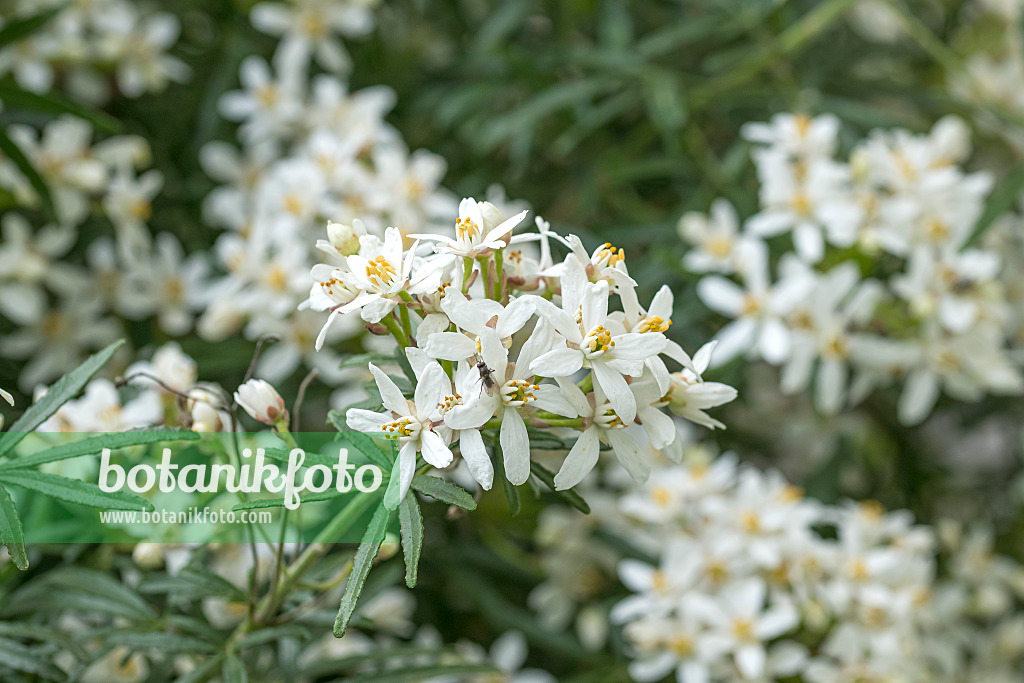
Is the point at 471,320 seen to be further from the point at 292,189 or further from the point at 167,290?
the point at 167,290

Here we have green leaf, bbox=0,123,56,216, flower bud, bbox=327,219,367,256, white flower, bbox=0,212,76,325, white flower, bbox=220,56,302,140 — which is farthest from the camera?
white flower, bbox=220,56,302,140

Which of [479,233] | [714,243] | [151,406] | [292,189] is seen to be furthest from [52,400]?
[714,243]

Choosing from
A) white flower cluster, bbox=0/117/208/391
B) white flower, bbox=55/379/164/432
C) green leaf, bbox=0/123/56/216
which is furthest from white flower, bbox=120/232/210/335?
white flower, bbox=55/379/164/432

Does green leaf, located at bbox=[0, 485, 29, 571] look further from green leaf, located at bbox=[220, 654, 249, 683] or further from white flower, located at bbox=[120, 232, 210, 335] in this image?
white flower, located at bbox=[120, 232, 210, 335]

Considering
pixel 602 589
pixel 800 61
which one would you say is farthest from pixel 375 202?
→ pixel 800 61

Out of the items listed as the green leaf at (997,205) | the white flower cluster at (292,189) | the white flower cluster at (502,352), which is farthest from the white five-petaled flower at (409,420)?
the green leaf at (997,205)
